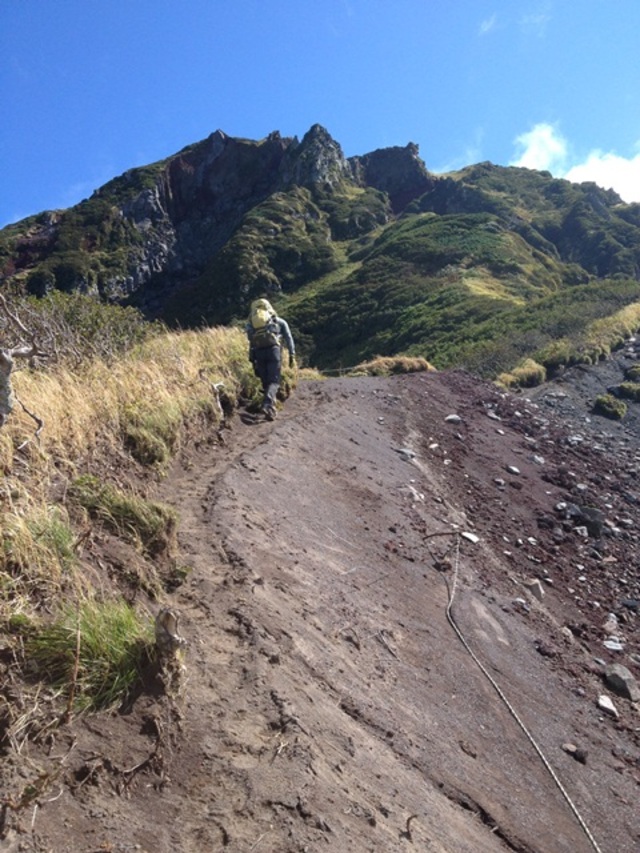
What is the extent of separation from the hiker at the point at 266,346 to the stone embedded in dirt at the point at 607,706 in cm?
497

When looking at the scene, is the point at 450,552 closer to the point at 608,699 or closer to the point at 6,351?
the point at 608,699

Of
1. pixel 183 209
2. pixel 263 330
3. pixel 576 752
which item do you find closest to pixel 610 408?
pixel 263 330

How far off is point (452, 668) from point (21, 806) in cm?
278

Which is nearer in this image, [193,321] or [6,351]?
[6,351]

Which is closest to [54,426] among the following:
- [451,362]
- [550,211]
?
[451,362]

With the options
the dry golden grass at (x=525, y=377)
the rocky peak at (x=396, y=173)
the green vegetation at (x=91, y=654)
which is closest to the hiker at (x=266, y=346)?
the green vegetation at (x=91, y=654)

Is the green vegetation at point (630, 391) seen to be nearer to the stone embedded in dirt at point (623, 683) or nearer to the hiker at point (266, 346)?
the hiker at point (266, 346)

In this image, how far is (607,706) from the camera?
4.43m

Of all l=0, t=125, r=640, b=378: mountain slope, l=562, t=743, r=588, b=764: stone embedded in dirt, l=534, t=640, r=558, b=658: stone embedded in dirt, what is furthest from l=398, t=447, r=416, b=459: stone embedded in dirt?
l=0, t=125, r=640, b=378: mountain slope

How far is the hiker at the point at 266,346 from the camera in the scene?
8.17m

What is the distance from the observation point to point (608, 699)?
4.53 m

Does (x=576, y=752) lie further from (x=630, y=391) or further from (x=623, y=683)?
(x=630, y=391)

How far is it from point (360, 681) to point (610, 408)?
480 inches

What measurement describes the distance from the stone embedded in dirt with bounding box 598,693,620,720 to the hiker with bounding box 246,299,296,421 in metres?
4.97
